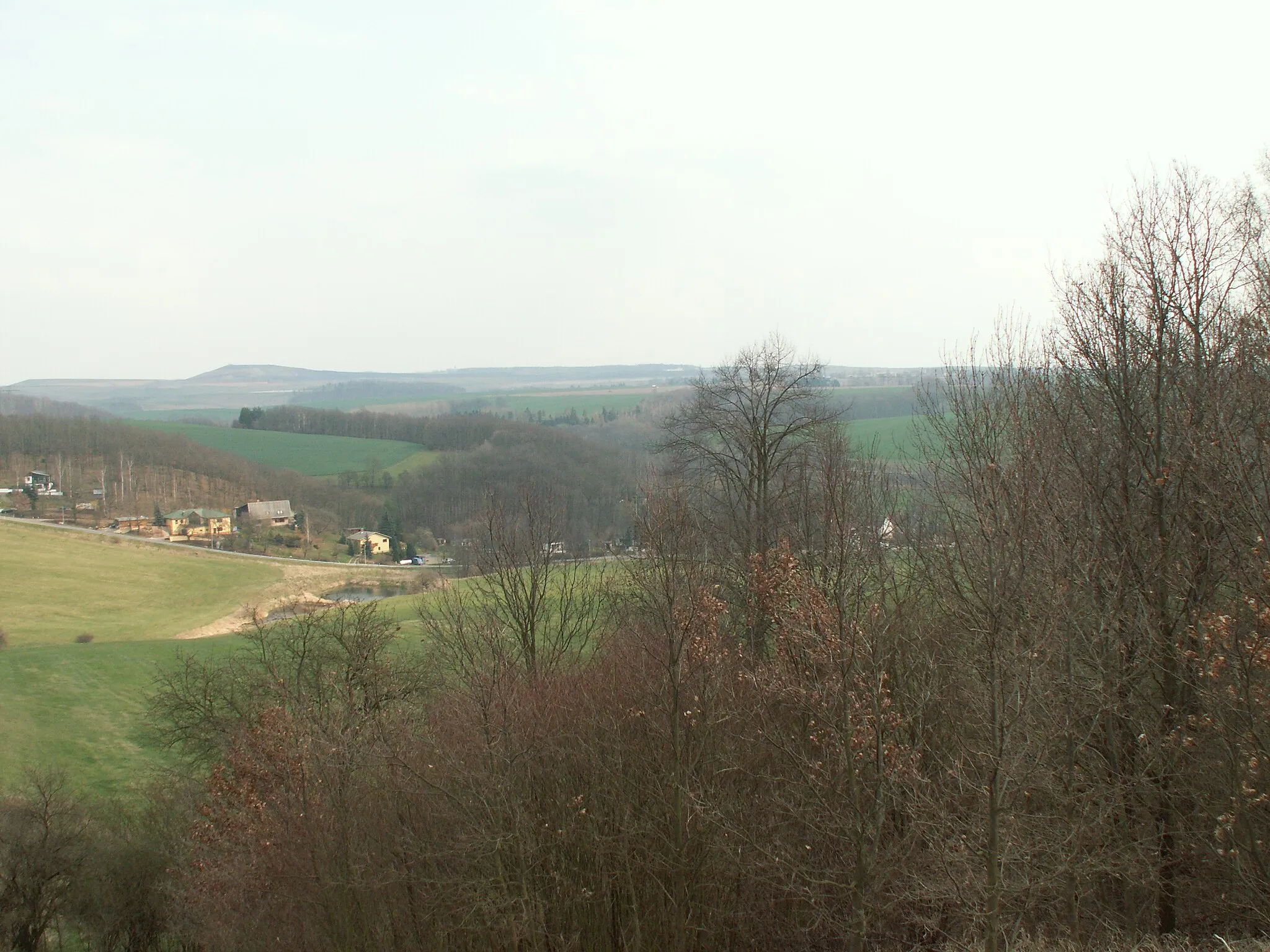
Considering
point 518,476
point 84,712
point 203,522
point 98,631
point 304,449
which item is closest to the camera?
point 84,712

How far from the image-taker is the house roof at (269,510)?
106188mm

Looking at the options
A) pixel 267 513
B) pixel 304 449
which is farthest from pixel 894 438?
pixel 304 449

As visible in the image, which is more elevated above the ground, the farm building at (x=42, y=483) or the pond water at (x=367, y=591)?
the farm building at (x=42, y=483)

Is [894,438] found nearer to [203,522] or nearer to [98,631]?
[98,631]

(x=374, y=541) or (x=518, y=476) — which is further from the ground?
(x=518, y=476)

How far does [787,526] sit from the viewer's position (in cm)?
2111

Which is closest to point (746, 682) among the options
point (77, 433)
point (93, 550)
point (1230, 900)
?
point (1230, 900)

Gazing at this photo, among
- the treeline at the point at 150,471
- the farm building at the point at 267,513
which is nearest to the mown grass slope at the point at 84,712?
the farm building at the point at 267,513

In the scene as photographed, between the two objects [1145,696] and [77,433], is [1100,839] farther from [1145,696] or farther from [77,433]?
[77,433]

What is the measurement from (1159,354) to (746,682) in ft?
27.7

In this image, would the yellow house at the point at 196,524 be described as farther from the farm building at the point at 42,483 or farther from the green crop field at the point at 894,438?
the green crop field at the point at 894,438

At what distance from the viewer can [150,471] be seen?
12131cm

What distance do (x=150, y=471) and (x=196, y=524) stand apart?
85.7ft

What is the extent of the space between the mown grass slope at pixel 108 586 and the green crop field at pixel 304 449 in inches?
1961
